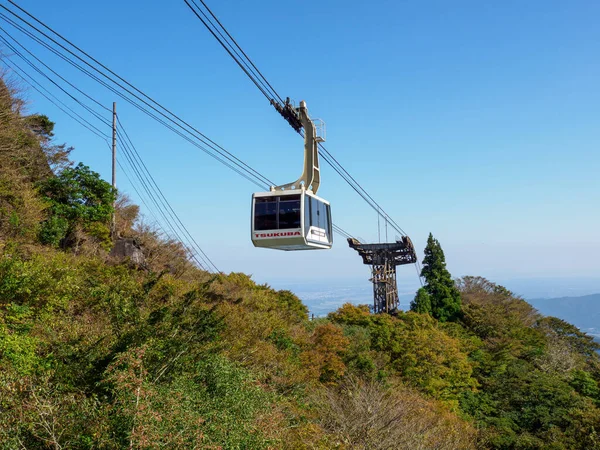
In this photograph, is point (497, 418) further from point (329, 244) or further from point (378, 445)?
point (329, 244)

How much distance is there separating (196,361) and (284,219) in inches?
221

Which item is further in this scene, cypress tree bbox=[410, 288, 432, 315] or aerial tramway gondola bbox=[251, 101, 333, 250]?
cypress tree bbox=[410, 288, 432, 315]

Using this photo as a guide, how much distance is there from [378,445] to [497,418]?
51.7 ft

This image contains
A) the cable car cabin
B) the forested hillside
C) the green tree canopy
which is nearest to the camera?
the forested hillside

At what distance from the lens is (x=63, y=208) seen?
25469 mm

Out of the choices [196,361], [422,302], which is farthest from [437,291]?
[196,361]

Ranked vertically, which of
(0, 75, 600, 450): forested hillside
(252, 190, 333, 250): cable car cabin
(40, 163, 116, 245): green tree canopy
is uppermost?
(40, 163, 116, 245): green tree canopy

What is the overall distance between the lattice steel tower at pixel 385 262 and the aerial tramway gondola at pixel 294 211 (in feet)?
112

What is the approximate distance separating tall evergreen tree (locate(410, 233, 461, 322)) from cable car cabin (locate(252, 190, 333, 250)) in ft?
124

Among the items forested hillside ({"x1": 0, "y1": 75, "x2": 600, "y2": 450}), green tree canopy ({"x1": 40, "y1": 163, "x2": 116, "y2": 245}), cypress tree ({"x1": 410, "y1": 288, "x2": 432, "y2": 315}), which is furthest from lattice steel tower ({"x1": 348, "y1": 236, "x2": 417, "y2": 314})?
green tree canopy ({"x1": 40, "y1": 163, "x2": 116, "y2": 245})

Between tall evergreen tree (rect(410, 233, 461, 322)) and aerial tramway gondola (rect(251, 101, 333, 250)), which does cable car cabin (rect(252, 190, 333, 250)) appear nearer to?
aerial tramway gondola (rect(251, 101, 333, 250))

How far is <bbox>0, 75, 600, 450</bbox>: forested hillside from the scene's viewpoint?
35.5ft

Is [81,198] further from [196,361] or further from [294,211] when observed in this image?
[294,211]

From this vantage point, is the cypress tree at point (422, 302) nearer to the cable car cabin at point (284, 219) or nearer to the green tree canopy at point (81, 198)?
the green tree canopy at point (81, 198)
